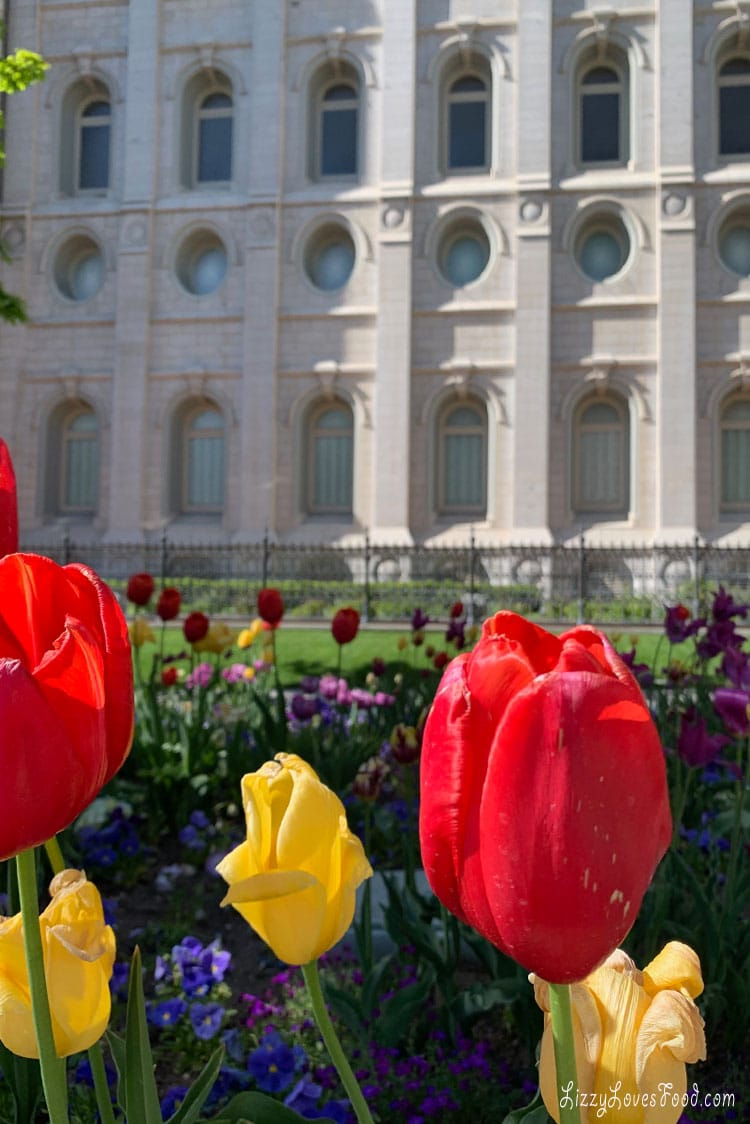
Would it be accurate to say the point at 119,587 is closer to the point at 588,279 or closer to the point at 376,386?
the point at 376,386

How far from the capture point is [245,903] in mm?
785

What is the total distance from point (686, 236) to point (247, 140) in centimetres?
1005

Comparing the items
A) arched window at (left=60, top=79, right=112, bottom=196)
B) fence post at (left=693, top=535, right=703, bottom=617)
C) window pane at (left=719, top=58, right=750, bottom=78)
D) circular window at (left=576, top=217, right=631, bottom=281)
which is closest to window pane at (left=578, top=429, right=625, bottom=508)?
fence post at (left=693, top=535, right=703, bottom=617)

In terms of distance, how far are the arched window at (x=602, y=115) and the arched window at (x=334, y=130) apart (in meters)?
5.14

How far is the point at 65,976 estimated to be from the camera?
A: 78 centimetres

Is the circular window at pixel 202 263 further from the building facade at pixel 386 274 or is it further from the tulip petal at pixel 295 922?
the tulip petal at pixel 295 922

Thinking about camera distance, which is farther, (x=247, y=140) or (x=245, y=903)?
(x=247, y=140)

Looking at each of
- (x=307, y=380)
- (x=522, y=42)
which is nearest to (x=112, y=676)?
(x=307, y=380)

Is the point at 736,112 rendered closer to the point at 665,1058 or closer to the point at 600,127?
the point at 600,127

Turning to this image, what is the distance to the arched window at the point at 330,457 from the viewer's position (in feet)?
71.4

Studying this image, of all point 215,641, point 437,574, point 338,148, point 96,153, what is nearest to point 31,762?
point 215,641

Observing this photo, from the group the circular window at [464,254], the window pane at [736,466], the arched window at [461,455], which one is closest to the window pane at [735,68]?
the circular window at [464,254]

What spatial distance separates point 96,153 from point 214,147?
121 inches

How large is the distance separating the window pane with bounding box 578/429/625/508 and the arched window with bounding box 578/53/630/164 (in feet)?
20.3
